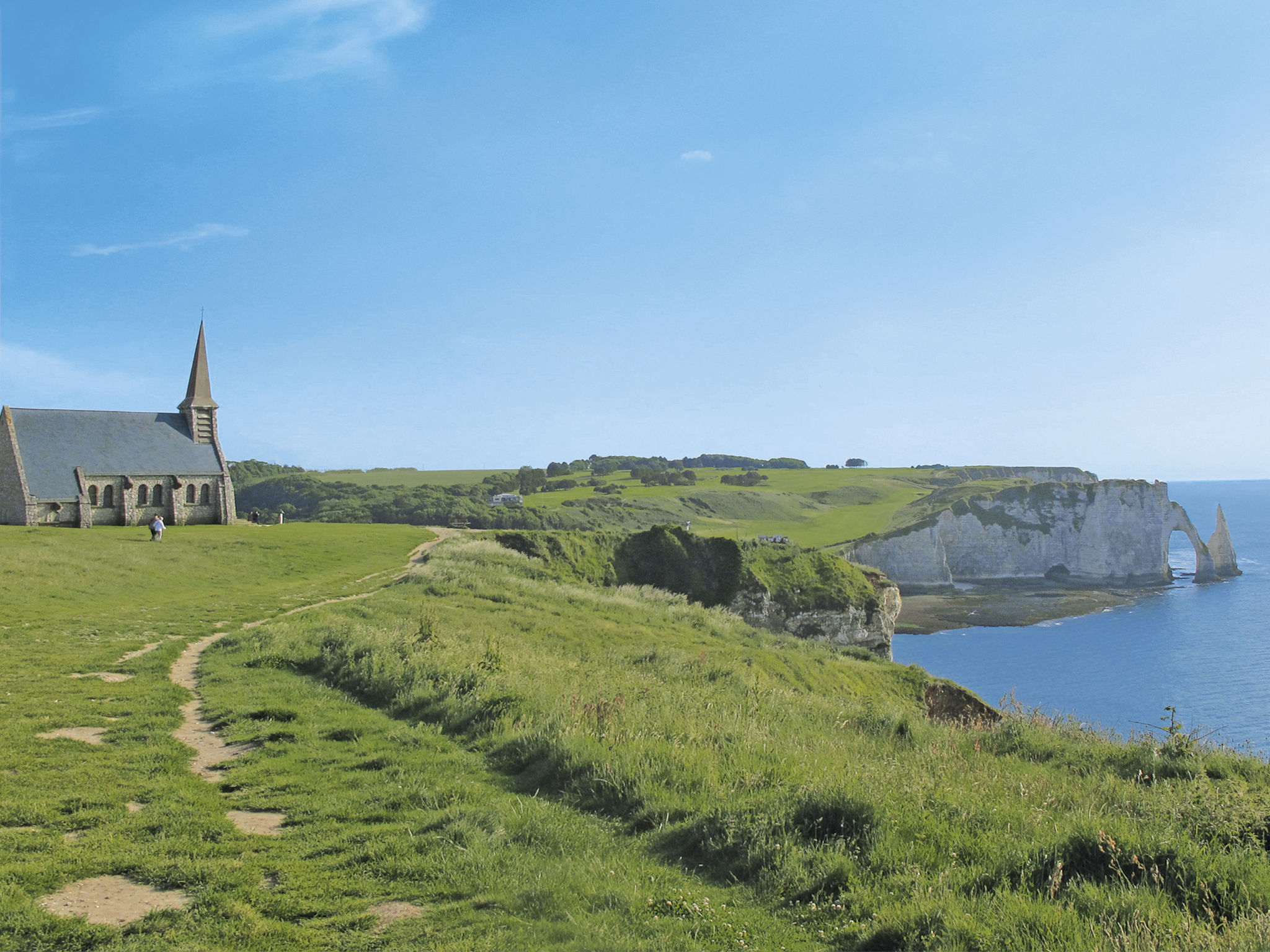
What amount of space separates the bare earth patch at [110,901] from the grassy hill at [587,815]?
128mm

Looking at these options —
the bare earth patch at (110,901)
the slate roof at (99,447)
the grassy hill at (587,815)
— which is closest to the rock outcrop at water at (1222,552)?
the grassy hill at (587,815)

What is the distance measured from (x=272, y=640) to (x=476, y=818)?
11563 mm

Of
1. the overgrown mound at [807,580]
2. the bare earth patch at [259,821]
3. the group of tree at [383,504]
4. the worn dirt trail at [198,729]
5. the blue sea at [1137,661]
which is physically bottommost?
the blue sea at [1137,661]

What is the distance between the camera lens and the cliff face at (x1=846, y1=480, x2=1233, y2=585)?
104000mm

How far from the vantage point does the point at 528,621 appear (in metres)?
23.6

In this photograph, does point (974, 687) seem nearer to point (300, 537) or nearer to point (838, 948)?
point (300, 537)

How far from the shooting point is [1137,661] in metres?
65.1

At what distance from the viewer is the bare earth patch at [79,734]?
969cm

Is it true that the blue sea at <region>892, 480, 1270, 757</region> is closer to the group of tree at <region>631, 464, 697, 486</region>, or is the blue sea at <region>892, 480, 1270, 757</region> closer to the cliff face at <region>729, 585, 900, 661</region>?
the cliff face at <region>729, 585, 900, 661</region>

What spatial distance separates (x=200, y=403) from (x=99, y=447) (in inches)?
293

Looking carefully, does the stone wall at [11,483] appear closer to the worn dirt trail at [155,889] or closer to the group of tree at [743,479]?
the worn dirt trail at [155,889]

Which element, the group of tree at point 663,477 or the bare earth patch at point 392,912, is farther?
the group of tree at point 663,477

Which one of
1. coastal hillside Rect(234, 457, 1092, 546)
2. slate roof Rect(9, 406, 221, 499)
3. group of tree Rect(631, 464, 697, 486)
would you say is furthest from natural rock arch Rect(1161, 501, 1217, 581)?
slate roof Rect(9, 406, 221, 499)

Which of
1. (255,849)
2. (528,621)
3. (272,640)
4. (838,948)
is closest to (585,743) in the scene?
(255,849)
